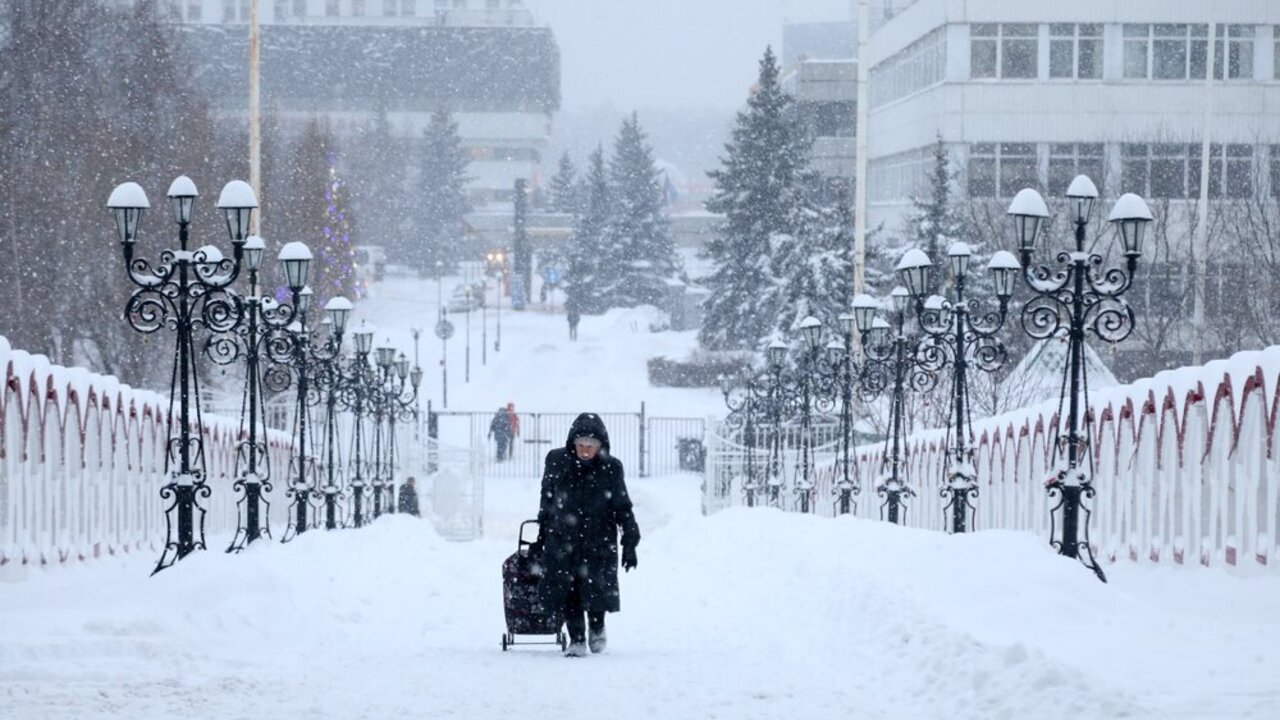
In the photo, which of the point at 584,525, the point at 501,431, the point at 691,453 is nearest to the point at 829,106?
the point at 691,453

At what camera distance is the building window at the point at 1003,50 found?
5069cm

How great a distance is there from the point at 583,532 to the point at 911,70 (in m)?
46.3

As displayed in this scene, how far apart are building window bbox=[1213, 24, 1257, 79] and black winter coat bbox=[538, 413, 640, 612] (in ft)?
134

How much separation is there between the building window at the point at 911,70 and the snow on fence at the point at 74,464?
35.8 metres

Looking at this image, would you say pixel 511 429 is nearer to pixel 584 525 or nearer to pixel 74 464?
pixel 74 464

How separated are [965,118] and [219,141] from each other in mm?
23190

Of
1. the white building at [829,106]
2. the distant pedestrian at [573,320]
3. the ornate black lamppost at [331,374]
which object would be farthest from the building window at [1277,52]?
the distant pedestrian at [573,320]

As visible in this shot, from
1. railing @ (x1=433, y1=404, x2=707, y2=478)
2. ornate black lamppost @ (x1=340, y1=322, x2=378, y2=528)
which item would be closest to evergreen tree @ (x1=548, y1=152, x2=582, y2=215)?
railing @ (x1=433, y1=404, x2=707, y2=478)

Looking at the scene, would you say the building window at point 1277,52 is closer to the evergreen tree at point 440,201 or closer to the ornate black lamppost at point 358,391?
the ornate black lamppost at point 358,391

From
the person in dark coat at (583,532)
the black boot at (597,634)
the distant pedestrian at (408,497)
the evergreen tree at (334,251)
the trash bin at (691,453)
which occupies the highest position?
the evergreen tree at (334,251)

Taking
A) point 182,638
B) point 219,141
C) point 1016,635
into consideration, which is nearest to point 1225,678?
point 1016,635

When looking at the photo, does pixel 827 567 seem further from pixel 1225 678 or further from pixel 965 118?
pixel 965 118

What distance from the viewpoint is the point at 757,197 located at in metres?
63.9

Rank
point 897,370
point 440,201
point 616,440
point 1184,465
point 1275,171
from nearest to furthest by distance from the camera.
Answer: point 1184,465 < point 897,370 < point 1275,171 < point 616,440 < point 440,201
